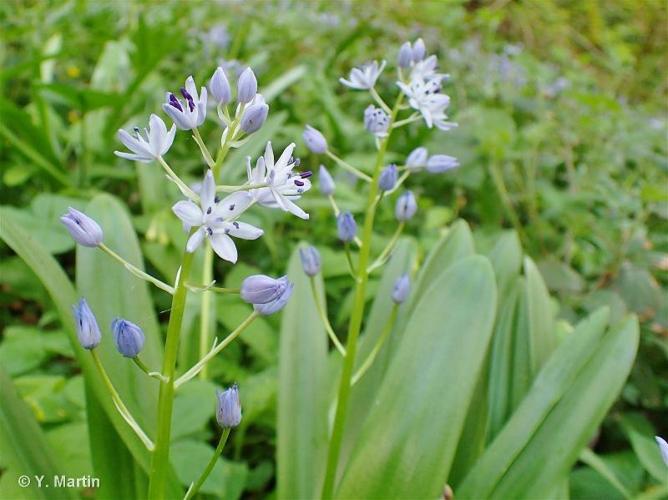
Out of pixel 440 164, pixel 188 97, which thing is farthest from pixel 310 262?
pixel 188 97

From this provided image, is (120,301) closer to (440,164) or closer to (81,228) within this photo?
(81,228)

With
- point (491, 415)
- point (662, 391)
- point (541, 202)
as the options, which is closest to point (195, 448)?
point (491, 415)

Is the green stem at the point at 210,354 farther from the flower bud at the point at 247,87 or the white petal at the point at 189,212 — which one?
the flower bud at the point at 247,87

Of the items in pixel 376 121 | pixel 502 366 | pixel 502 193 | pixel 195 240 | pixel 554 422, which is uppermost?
pixel 195 240

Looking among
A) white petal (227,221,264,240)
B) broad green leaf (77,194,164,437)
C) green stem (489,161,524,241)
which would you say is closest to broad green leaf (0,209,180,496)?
broad green leaf (77,194,164,437)

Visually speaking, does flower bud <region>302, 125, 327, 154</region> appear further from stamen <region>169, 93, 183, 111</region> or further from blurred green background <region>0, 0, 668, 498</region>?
blurred green background <region>0, 0, 668, 498</region>

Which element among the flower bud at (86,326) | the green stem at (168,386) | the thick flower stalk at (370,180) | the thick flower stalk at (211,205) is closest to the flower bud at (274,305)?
the thick flower stalk at (211,205)
